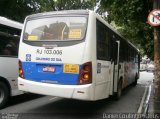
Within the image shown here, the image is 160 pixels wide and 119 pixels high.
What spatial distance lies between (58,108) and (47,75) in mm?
1792

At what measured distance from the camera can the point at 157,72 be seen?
29.9ft

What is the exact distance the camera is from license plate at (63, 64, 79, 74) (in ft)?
23.8

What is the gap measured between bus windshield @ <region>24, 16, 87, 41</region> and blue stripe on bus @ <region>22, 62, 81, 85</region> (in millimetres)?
753

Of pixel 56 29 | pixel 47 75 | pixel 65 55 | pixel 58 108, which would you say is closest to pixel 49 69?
pixel 47 75

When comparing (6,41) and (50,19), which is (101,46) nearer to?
(50,19)

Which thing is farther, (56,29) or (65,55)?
(56,29)

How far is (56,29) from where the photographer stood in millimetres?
7914

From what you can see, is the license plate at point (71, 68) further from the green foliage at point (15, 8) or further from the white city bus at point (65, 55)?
the green foliage at point (15, 8)

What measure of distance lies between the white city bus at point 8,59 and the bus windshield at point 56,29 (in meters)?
0.97

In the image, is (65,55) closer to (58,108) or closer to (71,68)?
(71,68)

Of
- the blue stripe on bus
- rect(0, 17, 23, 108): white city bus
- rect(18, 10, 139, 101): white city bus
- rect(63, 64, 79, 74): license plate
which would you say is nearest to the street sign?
rect(18, 10, 139, 101): white city bus

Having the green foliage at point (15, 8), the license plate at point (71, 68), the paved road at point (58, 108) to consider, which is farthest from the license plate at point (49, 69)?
the green foliage at point (15, 8)

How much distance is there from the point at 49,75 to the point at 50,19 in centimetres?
166

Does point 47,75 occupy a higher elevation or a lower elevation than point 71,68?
lower
